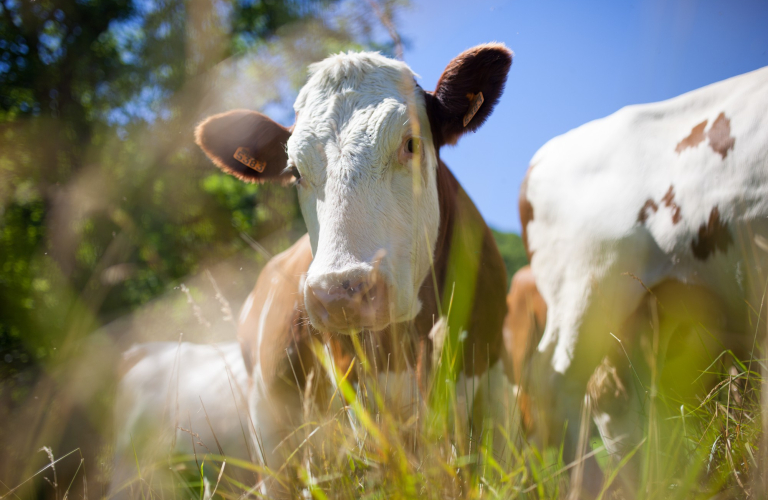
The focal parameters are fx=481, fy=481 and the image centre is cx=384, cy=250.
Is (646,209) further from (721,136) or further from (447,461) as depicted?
(447,461)

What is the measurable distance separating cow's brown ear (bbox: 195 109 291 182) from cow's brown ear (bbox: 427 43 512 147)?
0.81 m

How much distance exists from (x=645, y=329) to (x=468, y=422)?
3.83ft

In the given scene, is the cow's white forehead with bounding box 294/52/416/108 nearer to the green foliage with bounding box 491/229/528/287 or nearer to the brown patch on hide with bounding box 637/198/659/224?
the brown patch on hide with bounding box 637/198/659/224

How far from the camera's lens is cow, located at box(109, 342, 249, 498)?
3057 millimetres

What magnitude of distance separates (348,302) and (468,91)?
1268 mm

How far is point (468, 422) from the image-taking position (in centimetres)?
186

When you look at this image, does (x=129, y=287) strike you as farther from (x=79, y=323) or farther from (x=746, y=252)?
(x=746, y=252)

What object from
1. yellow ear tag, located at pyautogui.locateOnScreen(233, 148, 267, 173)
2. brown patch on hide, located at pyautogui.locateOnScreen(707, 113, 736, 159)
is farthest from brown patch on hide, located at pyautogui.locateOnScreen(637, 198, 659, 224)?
yellow ear tag, located at pyautogui.locateOnScreen(233, 148, 267, 173)

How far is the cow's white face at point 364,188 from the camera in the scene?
162 centimetres

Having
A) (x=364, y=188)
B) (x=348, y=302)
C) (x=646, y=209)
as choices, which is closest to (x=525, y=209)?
(x=646, y=209)

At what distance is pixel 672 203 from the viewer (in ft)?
7.18

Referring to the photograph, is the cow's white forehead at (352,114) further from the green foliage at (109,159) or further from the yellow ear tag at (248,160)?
the green foliage at (109,159)

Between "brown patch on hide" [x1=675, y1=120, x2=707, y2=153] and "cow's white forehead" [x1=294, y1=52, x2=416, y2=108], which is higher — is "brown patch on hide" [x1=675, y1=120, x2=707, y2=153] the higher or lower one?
the lower one

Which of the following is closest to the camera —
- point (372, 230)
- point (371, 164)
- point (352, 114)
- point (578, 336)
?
point (372, 230)
